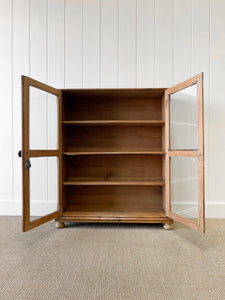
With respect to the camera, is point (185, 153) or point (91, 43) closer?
point (185, 153)

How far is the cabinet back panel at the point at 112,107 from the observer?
6.98ft

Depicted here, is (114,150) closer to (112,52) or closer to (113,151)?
(113,151)

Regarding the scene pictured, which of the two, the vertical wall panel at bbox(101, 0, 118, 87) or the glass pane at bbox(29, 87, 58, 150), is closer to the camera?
the glass pane at bbox(29, 87, 58, 150)

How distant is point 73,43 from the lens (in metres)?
2.26

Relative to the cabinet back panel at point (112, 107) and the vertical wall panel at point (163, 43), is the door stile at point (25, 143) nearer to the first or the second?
the cabinet back panel at point (112, 107)

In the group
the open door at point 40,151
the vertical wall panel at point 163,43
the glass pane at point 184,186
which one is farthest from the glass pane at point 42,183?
the vertical wall panel at point 163,43

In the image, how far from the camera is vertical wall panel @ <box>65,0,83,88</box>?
2250 mm

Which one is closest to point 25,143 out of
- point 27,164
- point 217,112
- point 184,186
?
point 27,164

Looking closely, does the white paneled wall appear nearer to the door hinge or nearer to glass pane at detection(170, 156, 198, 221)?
glass pane at detection(170, 156, 198, 221)

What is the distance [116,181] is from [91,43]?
4.84 ft

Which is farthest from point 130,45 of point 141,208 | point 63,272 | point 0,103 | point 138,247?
point 63,272

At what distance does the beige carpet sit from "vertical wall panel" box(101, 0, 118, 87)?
149 centimetres

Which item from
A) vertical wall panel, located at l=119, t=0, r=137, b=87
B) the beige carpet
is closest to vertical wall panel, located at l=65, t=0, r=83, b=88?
vertical wall panel, located at l=119, t=0, r=137, b=87

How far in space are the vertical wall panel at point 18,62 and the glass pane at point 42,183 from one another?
0.56 meters
